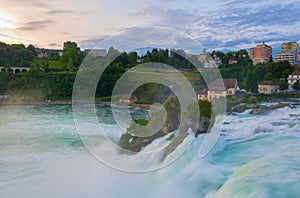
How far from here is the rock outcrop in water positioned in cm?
442

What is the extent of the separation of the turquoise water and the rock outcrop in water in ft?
0.73

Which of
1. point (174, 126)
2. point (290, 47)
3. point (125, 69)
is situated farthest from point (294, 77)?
point (290, 47)

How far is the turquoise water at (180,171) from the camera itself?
304 cm

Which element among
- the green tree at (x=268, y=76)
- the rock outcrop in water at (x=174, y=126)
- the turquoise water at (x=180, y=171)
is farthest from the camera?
the green tree at (x=268, y=76)

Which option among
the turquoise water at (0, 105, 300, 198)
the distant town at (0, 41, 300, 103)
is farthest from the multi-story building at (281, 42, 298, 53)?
the turquoise water at (0, 105, 300, 198)

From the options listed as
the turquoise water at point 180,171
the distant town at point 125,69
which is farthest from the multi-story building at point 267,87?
the turquoise water at point 180,171

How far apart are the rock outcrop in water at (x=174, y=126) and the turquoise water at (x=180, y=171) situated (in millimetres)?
223

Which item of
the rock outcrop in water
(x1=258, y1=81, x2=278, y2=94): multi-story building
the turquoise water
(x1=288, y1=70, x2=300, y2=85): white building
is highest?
(x1=288, y1=70, x2=300, y2=85): white building

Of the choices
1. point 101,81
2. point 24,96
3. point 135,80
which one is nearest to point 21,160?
point 135,80

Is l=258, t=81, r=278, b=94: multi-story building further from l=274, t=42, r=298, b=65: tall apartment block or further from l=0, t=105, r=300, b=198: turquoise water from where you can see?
l=274, t=42, r=298, b=65: tall apartment block

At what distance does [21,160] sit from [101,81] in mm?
8133

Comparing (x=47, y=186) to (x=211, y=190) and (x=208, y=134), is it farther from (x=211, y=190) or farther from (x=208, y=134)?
(x=208, y=134)

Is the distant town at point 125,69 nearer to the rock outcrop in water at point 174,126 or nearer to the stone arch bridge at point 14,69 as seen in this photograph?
the stone arch bridge at point 14,69

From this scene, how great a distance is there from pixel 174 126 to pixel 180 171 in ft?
4.86
